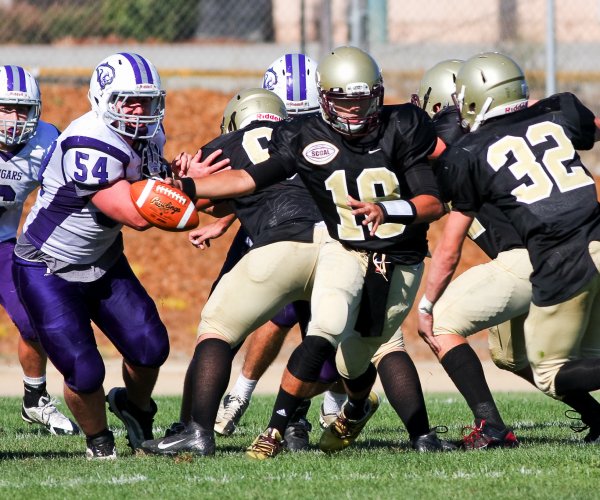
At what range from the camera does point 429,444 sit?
561 cm

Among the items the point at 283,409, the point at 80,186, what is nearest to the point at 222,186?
the point at 80,186

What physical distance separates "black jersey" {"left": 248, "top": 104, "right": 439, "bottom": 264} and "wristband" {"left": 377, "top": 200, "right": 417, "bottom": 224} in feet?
0.70

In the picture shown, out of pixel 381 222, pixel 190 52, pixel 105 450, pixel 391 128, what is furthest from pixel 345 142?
pixel 190 52

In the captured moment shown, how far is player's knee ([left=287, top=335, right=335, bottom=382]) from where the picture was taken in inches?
207

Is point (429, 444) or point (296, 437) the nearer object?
point (429, 444)

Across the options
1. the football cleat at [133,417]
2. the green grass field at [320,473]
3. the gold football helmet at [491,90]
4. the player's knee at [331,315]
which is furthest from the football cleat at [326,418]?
the gold football helmet at [491,90]

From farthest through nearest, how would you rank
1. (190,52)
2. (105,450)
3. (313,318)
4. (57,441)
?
(190,52) < (57,441) < (105,450) < (313,318)

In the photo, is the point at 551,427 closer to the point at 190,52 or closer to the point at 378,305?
the point at 378,305

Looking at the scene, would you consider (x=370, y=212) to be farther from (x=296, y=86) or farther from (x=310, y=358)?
(x=296, y=86)

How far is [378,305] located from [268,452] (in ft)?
2.76

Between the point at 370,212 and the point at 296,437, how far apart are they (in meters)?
1.60

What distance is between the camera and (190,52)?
14430 millimetres

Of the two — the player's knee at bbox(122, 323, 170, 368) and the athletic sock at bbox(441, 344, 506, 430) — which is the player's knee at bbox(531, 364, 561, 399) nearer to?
the athletic sock at bbox(441, 344, 506, 430)

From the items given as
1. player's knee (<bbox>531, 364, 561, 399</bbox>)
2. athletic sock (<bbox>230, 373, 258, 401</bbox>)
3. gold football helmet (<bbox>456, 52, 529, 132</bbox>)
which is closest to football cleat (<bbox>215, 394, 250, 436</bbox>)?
athletic sock (<bbox>230, 373, 258, 401</bbox>)
